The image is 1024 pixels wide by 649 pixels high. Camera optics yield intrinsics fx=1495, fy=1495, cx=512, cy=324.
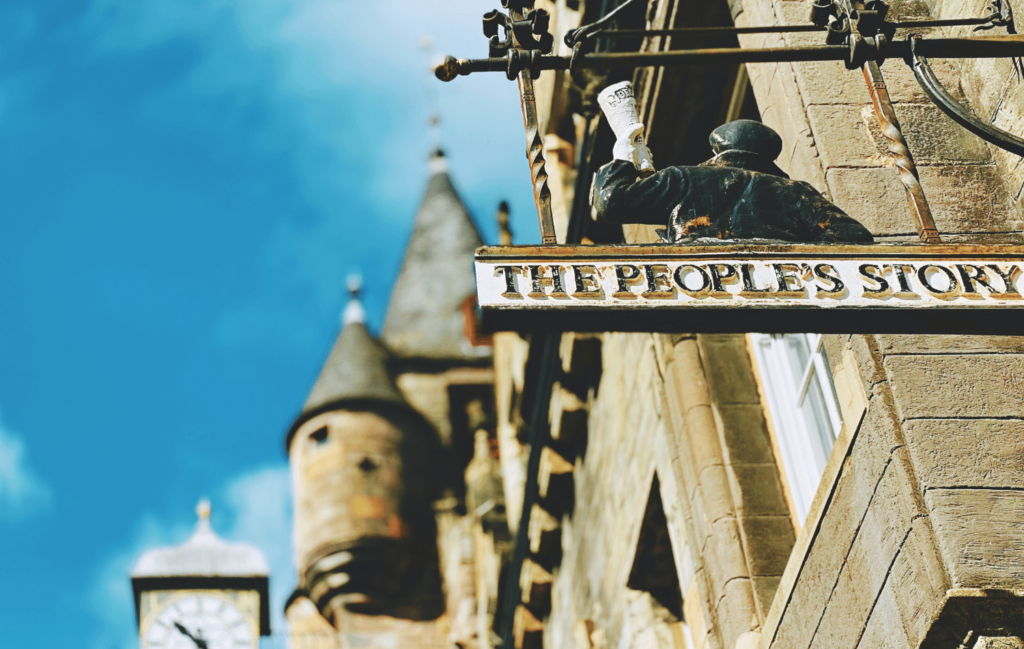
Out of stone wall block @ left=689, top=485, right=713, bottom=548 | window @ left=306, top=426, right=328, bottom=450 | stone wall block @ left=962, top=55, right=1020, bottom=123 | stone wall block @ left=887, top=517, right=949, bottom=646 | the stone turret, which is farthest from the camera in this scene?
window @ left=306, top=426, right=328, bottom=450

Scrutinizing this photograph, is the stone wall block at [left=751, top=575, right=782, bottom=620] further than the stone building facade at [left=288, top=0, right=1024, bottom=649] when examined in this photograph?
Yes

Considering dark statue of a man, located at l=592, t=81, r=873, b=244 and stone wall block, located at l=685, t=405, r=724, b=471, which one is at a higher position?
stone wall block, located at l=685, t=405, r=724, b=471

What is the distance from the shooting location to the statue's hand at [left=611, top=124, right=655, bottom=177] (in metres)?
4.53

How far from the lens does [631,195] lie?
4426 millimetres

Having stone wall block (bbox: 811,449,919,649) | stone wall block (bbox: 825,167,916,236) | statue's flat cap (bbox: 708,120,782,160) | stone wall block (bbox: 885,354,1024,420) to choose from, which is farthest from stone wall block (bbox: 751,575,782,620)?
statue's flat cap (bbox: 708,120,782,160)

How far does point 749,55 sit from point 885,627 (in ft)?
5.91

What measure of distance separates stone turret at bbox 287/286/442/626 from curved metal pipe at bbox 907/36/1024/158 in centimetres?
2351

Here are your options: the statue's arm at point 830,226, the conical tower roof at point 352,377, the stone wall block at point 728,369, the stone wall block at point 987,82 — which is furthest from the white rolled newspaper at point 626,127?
the conical tower roof at point 352,377

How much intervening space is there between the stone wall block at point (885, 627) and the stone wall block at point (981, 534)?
29cm

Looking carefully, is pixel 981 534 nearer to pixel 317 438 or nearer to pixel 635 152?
pixel 635 152

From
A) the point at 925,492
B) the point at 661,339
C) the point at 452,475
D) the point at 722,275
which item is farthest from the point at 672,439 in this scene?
the point at 452,475

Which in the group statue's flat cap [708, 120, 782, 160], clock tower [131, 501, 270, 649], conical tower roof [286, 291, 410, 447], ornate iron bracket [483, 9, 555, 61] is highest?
conical tower roof [286, 291, 410, 447]

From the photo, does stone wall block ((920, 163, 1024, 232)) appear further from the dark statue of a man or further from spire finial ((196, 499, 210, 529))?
spire finial ((196, 499, 210, 529))

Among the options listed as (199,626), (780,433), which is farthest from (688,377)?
(199,626)
